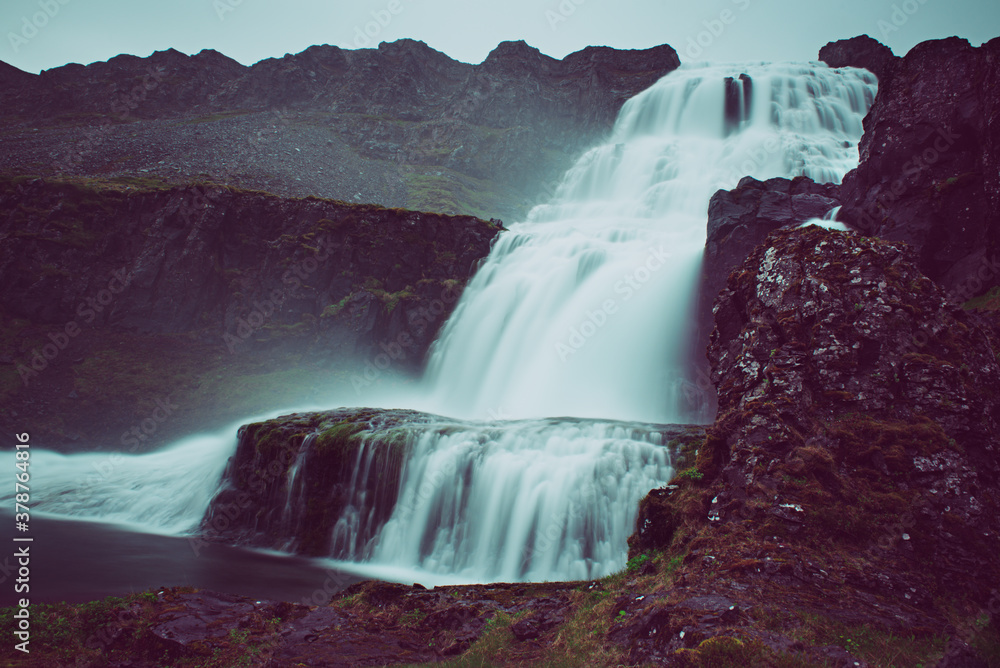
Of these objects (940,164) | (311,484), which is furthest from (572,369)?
(940,164)

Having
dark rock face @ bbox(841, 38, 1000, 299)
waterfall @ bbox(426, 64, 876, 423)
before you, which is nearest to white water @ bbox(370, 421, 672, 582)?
waterfall @ bbox(426, 64, 876, 423)

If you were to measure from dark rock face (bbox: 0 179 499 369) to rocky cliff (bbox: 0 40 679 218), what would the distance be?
1083 centimetres

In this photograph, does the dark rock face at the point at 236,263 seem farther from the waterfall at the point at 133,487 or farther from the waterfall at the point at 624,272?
the waterfall at the point at 133,487

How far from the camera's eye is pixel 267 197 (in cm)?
3275

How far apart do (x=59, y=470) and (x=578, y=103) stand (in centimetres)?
6433

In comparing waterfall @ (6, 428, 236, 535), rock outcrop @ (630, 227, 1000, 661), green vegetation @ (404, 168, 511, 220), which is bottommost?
waterfall @ (6, 428, 236, 535)

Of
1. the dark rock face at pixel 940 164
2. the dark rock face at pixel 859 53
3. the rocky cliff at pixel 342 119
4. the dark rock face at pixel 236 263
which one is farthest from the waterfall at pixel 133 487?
the dark rock face at pixel 859 53

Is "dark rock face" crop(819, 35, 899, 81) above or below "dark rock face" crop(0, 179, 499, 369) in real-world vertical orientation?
above

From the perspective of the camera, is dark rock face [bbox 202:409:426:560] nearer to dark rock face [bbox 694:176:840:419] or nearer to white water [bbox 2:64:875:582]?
white water [bbox 2:64:875:582]

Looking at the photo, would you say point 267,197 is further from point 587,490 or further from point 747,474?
point 747,474

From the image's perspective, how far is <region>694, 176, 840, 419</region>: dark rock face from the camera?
19906 mm

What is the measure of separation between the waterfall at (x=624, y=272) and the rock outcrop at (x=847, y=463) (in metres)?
11.9

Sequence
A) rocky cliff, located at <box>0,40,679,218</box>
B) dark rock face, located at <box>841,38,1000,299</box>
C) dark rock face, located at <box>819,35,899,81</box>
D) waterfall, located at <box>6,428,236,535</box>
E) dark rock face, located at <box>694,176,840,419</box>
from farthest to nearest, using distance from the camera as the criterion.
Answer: dark rock face, located at <box>819,35,899,81</box> → rocky cliff, located at <box>0,40,679,218</box> → dark rock face, located at <box>694,176,840,419</box> → waterfall, located at <box>6,428,236,535</box> → dark rock face, located at <box>841,38,1000,299</box>

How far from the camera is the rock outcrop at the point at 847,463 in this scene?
570 cm
